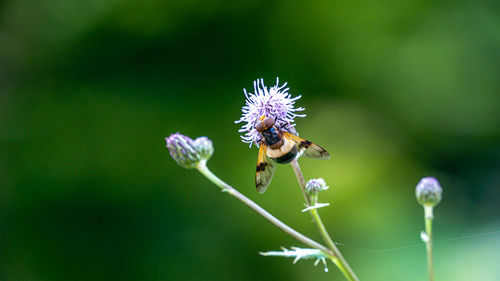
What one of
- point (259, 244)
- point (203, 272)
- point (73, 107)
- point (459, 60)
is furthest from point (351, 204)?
point (73, 107)

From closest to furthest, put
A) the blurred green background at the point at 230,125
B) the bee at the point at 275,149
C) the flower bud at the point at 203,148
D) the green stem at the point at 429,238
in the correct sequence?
the green stem at the point at 429,238 < the flower bud at the point at 203,148 < the bee at the point at 275,149 < the blurred green background at the point at 230,125

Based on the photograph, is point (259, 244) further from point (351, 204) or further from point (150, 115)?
point (150, 115)

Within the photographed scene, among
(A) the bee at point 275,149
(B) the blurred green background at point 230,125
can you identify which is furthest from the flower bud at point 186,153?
(B) the blurred green background at point 230,125

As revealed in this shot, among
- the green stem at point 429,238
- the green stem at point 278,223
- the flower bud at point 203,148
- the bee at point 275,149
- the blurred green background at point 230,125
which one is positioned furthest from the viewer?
the blurred green background at point 230,125

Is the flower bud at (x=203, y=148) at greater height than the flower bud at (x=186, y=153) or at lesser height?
greater

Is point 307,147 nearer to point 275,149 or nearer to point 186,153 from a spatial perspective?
point 275,149

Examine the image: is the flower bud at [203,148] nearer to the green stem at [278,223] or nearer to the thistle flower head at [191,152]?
the thistle flower head at [191,152]
